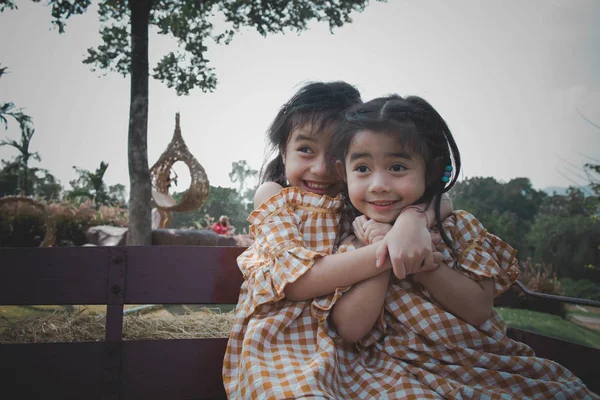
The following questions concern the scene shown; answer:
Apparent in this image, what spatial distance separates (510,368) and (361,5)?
21.8 ft

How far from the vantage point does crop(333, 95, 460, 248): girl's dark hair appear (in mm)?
1321

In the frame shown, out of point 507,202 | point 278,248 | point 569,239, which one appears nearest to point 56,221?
point 507,202

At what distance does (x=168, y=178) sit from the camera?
948 cm

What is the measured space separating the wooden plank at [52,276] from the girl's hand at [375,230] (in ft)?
3.31

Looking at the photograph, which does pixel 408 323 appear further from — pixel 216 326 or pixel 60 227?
pixel 60 227

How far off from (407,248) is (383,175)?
25cm

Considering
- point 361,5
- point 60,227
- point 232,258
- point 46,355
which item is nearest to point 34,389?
point 46,355

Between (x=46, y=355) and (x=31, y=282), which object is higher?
(x=31, y=282)

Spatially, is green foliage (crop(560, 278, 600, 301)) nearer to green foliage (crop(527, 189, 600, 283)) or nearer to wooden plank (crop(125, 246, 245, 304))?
green foliage (crop(527, 189, 600, 283))

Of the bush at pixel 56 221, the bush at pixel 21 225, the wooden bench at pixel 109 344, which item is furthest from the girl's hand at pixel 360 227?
the bush at pixel 56 221

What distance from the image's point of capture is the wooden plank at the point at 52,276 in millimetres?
1589

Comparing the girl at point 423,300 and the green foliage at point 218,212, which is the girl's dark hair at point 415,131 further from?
the green foliage at point 218,212

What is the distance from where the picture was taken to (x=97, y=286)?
1610 mm

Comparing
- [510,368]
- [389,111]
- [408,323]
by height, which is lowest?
[510,368]
